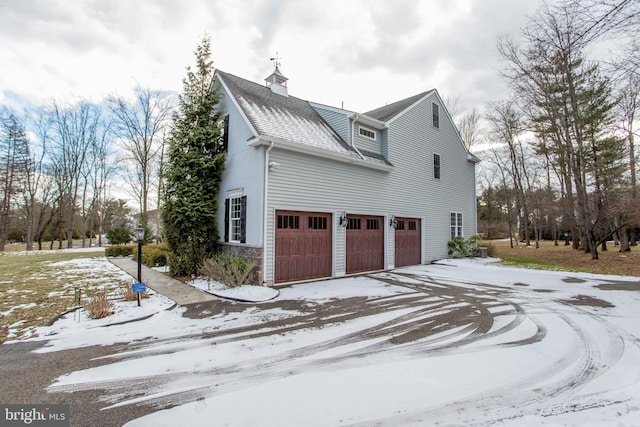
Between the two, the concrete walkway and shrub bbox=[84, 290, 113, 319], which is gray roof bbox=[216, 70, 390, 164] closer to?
the concrete walkway

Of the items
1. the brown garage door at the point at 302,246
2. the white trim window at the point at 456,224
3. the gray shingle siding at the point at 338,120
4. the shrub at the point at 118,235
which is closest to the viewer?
the brown garage door at the point at 302,246

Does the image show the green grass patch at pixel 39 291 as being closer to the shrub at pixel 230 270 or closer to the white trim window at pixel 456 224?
the shrub at pixel 230 270

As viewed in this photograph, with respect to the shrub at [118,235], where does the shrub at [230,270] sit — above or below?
below

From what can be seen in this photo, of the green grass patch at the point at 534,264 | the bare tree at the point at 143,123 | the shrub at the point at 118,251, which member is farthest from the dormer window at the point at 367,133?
the bare tree at the point at 143,123

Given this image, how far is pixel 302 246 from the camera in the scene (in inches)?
346

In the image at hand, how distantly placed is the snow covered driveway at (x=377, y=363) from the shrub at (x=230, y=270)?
131 centimetres

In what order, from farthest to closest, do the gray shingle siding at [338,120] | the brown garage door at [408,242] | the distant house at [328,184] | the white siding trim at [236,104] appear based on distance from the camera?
the brown garage door at [408,242] → the gray shingle siding at [338,120] → the distant house at [328,184] → the white siding trim at [236,104]

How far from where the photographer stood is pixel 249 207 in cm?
834

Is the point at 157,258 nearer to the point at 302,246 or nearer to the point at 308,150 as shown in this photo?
the point at 302,246

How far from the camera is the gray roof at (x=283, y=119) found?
8602 mm

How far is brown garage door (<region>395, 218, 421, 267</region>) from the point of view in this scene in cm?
1180

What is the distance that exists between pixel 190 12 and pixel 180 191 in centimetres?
514

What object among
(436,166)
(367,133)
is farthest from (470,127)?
(367,133)

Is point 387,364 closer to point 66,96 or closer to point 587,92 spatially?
point 587,92
